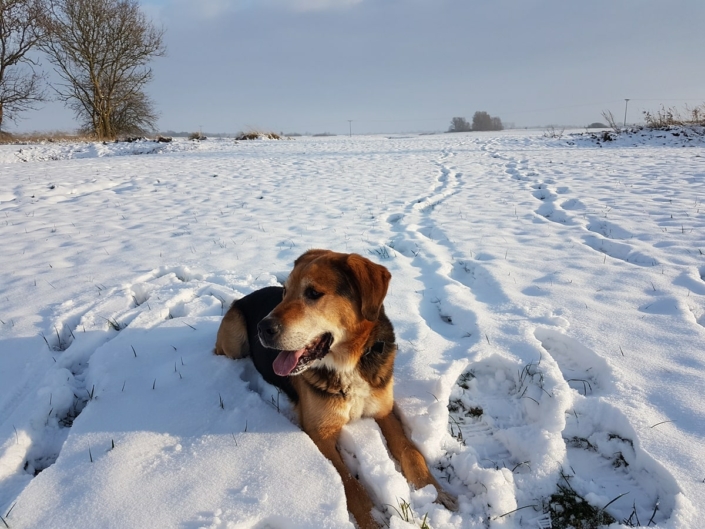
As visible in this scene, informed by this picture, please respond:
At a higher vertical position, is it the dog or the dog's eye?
the dog's eye

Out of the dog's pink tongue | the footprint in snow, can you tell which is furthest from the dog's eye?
the footprint in snow

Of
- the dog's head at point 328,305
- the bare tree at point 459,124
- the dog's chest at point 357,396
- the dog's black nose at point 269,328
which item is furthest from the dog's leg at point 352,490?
the bare tree at point 459,124

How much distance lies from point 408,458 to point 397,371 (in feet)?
3.22

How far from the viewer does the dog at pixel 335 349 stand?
2.72m

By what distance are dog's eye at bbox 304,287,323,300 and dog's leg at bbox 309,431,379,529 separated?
1.00 metres

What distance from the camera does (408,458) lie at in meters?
2.68

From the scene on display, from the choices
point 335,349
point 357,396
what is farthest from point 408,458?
point 335,349

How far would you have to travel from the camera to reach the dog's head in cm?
278

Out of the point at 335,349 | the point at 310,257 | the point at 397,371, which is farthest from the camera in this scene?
the point at 397,371

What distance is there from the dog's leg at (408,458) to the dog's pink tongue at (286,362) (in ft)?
2.67

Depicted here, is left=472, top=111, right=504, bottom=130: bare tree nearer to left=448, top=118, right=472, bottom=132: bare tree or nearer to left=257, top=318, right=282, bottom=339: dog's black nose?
left=448, top=118, right=472, bottom=132: bare tree

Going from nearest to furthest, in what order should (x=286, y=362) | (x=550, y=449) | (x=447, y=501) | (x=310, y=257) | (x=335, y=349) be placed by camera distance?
(x=447, y=501) → (x=550, y=449) → (x=286, y=362) → (x=335, y=349) → (x=310, y=257)

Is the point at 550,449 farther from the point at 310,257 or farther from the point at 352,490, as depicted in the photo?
the point at 310,257

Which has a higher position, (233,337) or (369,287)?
(369,287)
